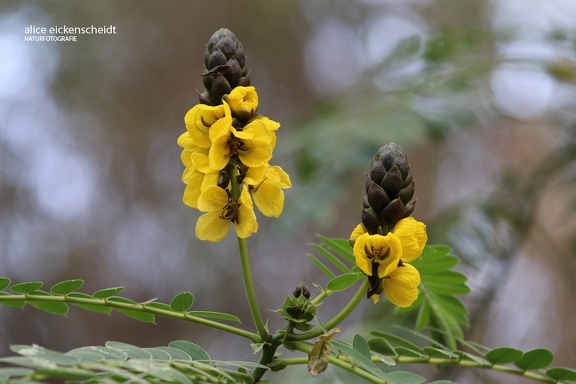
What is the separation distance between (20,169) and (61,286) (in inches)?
148

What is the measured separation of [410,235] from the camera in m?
0.73

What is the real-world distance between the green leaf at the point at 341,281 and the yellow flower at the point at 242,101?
0.21m

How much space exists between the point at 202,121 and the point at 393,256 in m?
0.25

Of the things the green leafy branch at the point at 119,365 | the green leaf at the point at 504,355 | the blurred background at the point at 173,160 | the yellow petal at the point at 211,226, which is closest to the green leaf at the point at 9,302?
the green leafy branch at the point at 119,365

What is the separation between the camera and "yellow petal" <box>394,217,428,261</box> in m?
0.73

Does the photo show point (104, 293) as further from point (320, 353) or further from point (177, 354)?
point (320, 353)

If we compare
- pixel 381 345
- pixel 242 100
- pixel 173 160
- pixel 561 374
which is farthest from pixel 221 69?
pixel 173 160

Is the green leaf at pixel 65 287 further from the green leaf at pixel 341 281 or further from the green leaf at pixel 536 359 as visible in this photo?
the green leaf at pixel 536 359

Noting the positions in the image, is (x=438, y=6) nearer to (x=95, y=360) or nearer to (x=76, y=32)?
(x=76, y=32)

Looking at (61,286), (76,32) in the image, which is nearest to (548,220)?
(76,32)

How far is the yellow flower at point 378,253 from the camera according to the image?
72 centimetres

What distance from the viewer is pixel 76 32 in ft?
15.1

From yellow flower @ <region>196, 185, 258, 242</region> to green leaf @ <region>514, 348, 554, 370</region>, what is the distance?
0.41 meters

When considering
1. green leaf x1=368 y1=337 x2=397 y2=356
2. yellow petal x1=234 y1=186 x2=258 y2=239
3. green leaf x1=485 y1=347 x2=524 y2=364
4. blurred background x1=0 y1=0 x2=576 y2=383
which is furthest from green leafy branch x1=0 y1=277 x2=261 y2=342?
blurred background x1=0 y1=0 x2=576 y2=383
